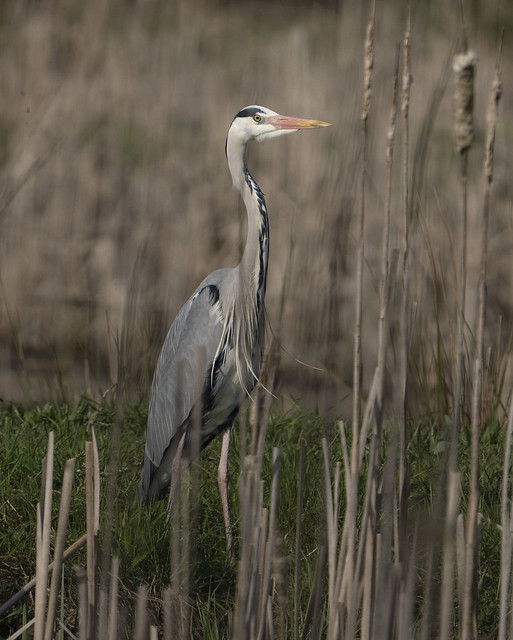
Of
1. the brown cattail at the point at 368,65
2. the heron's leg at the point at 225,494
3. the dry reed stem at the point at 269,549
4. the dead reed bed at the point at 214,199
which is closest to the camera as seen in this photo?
the brown cattail at the point at 368,65

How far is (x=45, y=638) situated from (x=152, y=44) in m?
5.36

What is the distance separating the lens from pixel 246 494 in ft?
4.78

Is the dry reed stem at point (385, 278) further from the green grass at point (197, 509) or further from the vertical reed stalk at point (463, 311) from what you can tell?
the green grass at point (197, 509)

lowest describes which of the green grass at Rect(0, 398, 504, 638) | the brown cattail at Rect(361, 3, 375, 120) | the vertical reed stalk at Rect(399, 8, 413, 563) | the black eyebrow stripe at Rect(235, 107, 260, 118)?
the green grass at Rect(0, 398, 504, 638)

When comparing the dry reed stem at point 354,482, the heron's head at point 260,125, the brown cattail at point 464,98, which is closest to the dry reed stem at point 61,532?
the dry reed stem at point 354,482

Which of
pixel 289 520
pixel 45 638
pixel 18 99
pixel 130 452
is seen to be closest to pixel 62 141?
pixel 18 99

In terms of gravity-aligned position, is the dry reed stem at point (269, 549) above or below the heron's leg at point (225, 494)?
above

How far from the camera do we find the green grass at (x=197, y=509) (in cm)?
258

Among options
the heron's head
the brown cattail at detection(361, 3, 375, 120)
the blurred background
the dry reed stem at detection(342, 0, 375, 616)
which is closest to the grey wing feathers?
the heron's head

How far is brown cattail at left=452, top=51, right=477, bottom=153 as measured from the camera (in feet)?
3.86

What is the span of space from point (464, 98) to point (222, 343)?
7.09 feet

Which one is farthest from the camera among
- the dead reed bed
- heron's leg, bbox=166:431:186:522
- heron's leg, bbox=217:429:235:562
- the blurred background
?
the blurred background

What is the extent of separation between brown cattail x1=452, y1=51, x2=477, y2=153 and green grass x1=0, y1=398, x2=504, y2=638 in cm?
119

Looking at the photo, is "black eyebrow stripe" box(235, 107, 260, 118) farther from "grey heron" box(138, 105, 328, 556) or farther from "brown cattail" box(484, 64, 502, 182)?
"brown cattail" box(484, 64, 502, 182)
